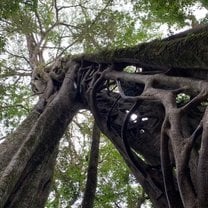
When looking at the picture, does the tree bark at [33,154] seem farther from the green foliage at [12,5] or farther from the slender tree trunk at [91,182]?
the green foliage at [12,5]

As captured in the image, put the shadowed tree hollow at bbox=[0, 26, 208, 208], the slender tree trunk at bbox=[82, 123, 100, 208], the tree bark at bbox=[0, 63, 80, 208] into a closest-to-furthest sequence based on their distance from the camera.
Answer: the shadowed tree hollow at bbox=[0, 26, 208, 208] → the tree bark at bbox=[0, 63, 80, 208] → the slender tree trunk at bbox=[82, 123, 100, 208]

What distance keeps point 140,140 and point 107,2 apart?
15.8 ft

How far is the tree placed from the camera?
8.04ft

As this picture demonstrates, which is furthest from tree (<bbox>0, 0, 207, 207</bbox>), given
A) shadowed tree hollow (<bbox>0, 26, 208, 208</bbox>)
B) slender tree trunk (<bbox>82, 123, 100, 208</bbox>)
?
slender tree trunk (<bbox>82, 123, 100, 208</bbox>)

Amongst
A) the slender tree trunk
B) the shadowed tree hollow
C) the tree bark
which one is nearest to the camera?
the shadowed tree hollow

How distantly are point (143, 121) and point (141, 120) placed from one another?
6 cm

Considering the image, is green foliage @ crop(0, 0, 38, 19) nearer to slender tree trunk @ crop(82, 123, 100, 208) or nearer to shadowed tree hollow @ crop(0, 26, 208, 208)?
shadowed tree hollow @ crop(0, 26, 208, 208)

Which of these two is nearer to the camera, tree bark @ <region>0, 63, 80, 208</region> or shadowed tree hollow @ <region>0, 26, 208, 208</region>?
shadowed tree hollow @ <region>0, 26, 208, 208</region>

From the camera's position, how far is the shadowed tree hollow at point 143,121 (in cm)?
241

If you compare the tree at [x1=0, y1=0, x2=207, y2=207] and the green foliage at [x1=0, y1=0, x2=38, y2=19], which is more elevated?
the green foliage at [x1=0, y1=0, x2=38, y2=19]

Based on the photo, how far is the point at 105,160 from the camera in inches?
314

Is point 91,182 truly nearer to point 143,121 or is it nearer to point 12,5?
point 143,121

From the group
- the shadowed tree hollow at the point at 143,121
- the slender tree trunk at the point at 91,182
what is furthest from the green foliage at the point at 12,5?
the slender tree trunk at the point at 91,182

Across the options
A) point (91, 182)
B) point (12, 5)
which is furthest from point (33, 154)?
point (12, 5)
